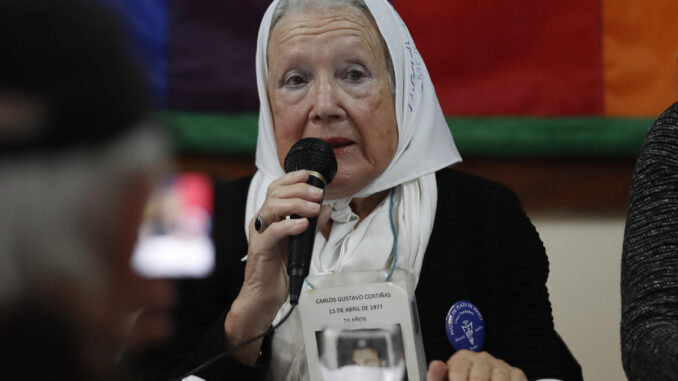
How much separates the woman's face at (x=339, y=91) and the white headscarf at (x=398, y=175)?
0.10ft

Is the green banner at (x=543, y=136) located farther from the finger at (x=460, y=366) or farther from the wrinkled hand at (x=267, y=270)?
the finger at (x=460, y=366)

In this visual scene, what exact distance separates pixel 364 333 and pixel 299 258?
228mm

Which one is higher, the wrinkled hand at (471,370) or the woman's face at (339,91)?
the woman's face at (339,91)

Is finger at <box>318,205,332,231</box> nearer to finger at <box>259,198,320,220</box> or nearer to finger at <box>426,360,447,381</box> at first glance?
finger at <box>259,198,320,220</box>

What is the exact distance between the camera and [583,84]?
6.23 feet

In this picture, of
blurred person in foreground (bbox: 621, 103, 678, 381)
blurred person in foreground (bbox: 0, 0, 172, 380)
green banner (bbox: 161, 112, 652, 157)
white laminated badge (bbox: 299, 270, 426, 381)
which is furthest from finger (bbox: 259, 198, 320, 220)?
green banner (bbox: 161, 112, 652, 157)

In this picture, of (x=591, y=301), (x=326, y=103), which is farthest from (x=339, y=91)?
(x=591, y=301)

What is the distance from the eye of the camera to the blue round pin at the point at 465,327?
1.34m

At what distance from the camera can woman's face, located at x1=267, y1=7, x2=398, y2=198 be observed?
56.1 inches

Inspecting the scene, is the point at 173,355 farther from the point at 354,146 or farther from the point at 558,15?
the point at 558,15

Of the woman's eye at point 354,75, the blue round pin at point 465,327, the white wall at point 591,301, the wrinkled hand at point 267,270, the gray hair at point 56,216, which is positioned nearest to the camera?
the gray hair at point 56,216

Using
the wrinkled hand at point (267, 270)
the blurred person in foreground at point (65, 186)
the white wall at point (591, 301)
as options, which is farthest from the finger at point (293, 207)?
the white wall at point (591, 301)

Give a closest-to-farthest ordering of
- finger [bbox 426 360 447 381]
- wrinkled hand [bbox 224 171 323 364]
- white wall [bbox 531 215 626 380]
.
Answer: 1. finger [bbox 426 360 447 381]
2. wrinkled hand [bbox 224 171 323 364]
3. white wall [bbox 531 215 626 380]

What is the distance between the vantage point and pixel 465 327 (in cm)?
136
